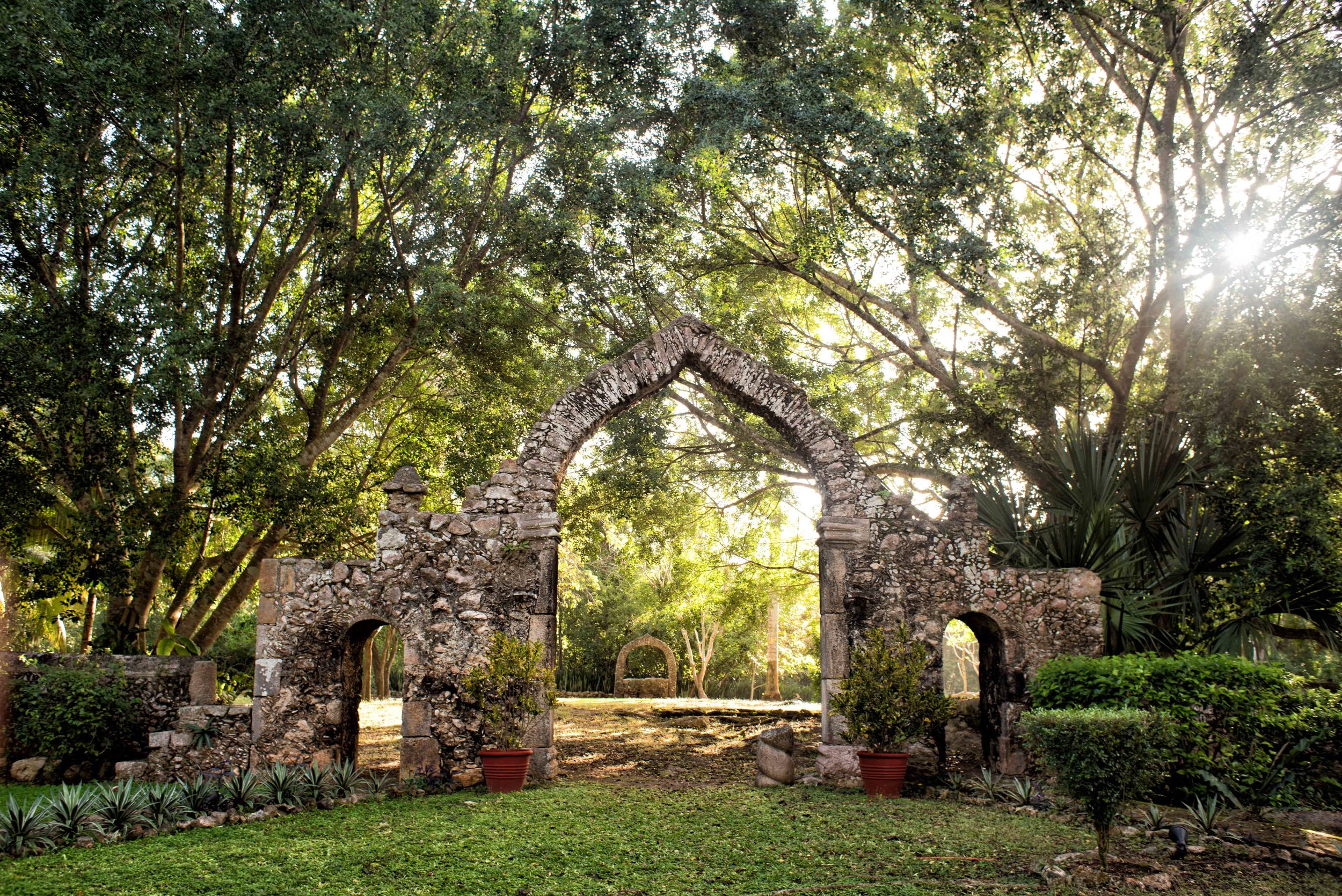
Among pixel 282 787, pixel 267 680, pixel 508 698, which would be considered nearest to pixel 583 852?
pixel 508 698

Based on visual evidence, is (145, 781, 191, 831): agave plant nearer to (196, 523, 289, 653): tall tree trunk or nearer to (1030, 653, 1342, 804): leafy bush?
(196, 523, 289, 653): tall tree trunk

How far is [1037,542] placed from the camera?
10.0 m

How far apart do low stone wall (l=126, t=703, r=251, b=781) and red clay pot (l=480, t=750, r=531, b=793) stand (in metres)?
2.44

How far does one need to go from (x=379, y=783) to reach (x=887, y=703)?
5.06 m

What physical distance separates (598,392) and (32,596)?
781 cm

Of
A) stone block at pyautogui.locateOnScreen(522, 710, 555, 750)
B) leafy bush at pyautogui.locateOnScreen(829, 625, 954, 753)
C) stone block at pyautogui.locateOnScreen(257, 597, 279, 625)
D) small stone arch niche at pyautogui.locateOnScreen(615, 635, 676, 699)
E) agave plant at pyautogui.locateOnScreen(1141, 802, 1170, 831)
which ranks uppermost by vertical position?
stone block at pyautogui.locateOnScreen(257, 597, 279, 625)

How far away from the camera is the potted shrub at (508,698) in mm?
8016

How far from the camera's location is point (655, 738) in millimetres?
12805

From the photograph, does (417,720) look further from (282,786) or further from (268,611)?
(268,611)

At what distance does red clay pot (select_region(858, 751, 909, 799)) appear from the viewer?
26.6 feet

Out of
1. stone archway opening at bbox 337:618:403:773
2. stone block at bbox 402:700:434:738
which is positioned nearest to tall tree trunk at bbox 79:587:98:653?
stone archway opening at bbox 337:618:403:773

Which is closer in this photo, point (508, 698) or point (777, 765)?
point (508, 698)

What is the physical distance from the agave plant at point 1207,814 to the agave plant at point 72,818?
8.28m

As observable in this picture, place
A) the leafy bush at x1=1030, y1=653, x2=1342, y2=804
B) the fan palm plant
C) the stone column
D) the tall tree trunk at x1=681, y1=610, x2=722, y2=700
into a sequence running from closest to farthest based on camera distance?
1. the leafy bush at x1=1030, y1=653, x2=1342, y2=804
2. the stone column
3. the fan palm plant
4. the tall tree trunk at x1=681, y1=610, x2=722, y2=700
